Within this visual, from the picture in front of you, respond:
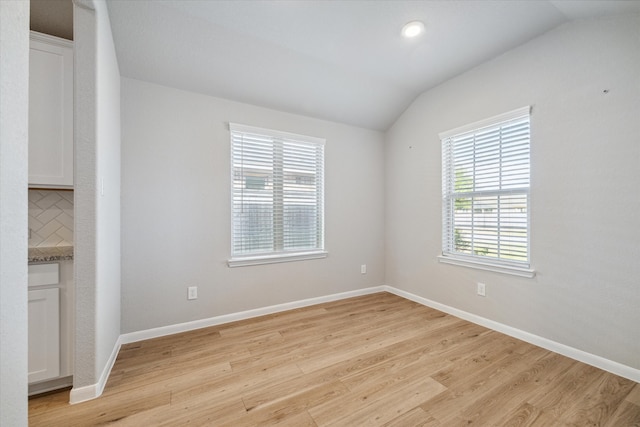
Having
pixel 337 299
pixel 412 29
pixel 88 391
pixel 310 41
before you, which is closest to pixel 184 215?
pixel 88 391

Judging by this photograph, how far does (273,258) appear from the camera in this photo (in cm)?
308

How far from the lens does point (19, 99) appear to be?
0.69 metres

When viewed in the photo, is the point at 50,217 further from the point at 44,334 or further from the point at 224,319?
the point at 224,319

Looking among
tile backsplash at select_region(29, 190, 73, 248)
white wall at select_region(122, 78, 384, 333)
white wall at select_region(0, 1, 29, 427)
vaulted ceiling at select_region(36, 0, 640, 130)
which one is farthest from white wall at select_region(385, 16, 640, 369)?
tile backsplash at select_region(29, 190, 73, 248)

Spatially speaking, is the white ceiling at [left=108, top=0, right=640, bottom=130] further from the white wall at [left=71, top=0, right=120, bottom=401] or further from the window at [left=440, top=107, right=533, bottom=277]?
the window at [left=440, top=107, right=533, bottom=277]

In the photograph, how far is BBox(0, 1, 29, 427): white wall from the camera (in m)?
0.61

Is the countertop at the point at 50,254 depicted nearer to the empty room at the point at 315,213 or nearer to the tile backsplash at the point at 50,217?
the empty room at the point at 315,213

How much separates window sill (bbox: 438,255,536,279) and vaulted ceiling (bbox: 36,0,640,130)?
2083 mm

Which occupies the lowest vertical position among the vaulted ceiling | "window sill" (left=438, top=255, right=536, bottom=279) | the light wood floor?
the light wood floor

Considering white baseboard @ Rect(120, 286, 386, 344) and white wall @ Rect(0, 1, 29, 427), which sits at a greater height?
white wall @ Rect(0, 1, 29, 427)

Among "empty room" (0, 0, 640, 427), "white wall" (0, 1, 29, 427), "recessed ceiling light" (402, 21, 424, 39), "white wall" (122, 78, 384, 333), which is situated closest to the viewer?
"white wall" (0, 1, 29, 427)

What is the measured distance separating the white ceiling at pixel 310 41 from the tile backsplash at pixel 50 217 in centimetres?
123

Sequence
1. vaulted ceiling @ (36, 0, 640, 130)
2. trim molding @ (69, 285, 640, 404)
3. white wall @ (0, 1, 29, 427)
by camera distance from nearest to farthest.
→ white wall @ (0, 1, 29, 427) < trim molding @ (69, 285, 640, 404) < vaulted ceiling @ (36, 0, 640, 130)

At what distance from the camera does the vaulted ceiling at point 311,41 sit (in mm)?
2033
